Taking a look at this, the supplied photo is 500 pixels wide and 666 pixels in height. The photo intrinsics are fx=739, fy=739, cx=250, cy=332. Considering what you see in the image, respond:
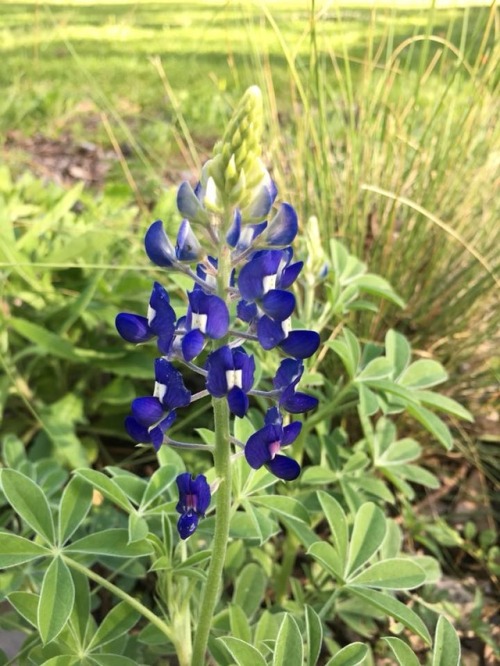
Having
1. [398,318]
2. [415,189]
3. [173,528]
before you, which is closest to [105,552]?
[173,528]

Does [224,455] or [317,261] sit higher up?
[317,261]

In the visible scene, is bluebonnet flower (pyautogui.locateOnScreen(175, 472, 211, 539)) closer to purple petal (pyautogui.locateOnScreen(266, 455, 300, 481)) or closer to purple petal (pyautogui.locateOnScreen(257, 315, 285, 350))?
purple petal (pyautogui.locateOnScreen(266, 455, 300, 481))

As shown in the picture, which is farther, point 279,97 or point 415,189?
point 279,97

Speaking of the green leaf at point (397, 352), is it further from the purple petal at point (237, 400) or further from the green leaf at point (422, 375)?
the purple petal at point (237, 400)

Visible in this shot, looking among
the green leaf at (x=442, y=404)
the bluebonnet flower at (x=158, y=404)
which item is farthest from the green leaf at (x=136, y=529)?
the green leaf at (x=442, y=404)

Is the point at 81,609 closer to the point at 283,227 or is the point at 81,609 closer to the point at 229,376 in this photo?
the point at 229,376

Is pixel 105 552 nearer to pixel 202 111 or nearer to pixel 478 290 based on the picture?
pixel 478 290

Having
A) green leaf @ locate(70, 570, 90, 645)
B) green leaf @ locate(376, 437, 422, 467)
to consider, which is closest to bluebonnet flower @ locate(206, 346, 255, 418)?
green leaf @ locate(70, 570, 90, 645)
